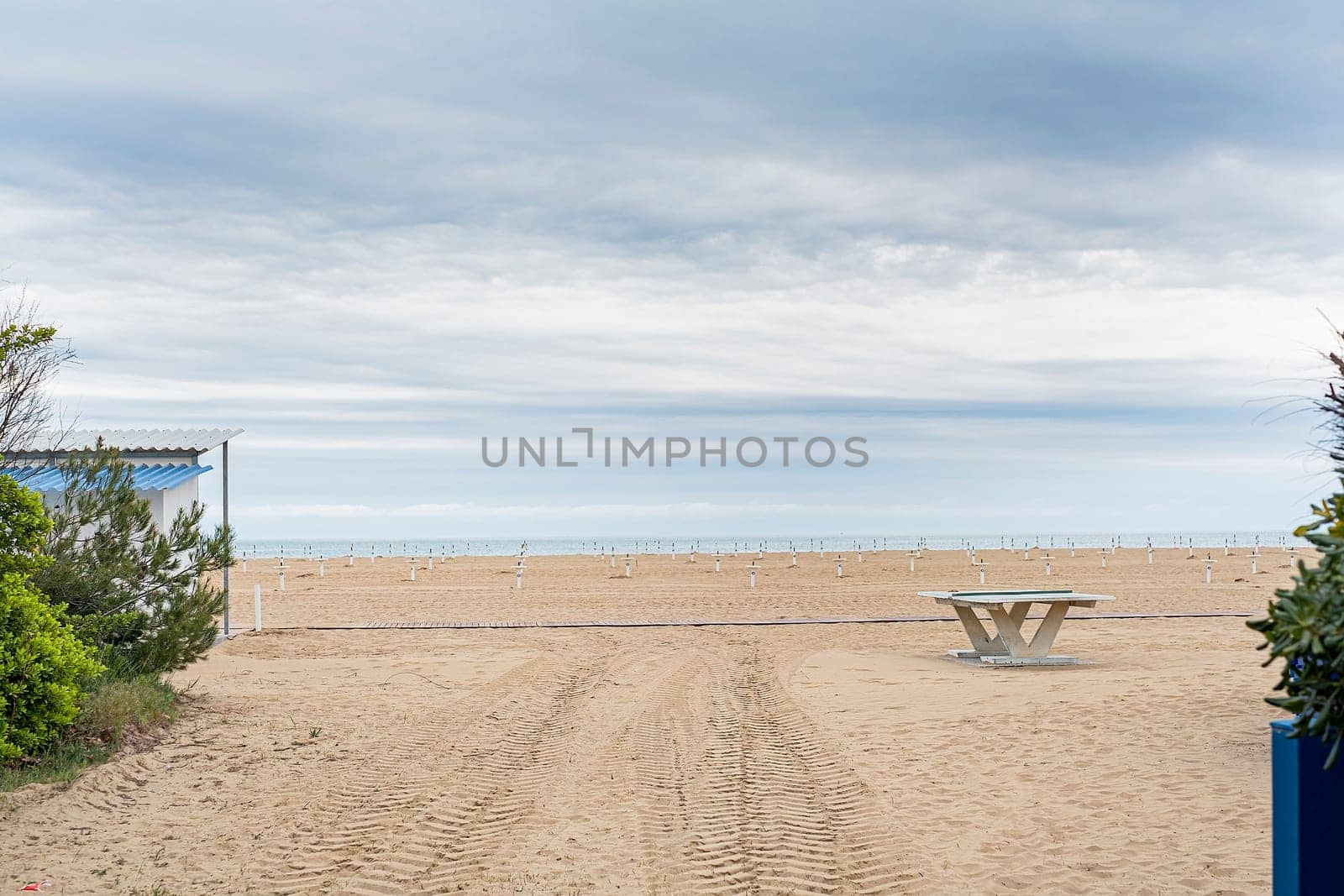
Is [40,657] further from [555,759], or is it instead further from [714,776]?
[714,776]

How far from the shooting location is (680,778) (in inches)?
325

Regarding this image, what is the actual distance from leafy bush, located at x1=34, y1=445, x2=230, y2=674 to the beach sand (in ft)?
3.06

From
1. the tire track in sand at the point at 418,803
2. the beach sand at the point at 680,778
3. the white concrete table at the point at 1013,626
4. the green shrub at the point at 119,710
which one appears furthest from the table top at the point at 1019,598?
the green shrub at the point at 119,710

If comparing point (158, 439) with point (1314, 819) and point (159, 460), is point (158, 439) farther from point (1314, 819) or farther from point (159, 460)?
Result: point (1314, 819)

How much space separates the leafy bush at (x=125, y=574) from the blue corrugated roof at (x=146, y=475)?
7.55ft

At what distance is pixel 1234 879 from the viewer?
580 centimetres

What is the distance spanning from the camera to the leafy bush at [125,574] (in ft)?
34.0

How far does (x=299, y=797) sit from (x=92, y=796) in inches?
60.9

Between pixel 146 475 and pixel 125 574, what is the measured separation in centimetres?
522

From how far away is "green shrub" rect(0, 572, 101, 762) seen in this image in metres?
7.69

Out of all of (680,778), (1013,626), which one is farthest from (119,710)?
(1013,626)

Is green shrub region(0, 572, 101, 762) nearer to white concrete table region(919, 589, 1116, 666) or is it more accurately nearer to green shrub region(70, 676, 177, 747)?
green shrub region(70, 676, 177, 747)

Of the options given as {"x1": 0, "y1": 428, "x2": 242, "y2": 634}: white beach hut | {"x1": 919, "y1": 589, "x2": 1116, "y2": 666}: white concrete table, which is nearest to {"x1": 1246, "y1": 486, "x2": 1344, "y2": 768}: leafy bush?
{"x1": 919, "y1": 589, "x2": 1116, "y2": 666}: white concrete table

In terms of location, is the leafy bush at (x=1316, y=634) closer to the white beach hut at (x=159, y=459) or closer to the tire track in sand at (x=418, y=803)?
the tire track in sand at (x=418, y=803)
